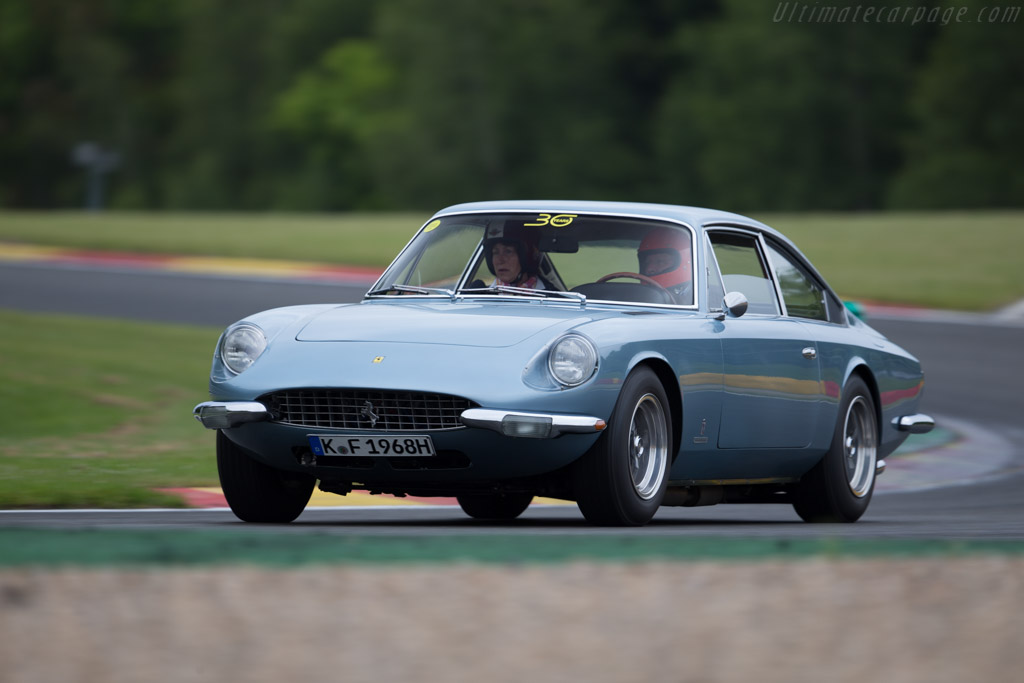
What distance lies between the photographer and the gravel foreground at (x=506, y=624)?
3.30m

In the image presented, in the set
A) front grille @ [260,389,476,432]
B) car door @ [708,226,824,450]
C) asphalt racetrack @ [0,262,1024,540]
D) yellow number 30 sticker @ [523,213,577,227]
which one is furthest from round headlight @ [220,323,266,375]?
car door @ [708,226,824,450]

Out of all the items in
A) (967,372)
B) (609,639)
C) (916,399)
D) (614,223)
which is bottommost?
(967,372)

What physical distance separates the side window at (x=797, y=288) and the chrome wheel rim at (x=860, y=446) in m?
0.49

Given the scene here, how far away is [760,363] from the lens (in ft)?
24.8

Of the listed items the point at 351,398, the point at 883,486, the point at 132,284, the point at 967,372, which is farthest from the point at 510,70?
the point at 351,398

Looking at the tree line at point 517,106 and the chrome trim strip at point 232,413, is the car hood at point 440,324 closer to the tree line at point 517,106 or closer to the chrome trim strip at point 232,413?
the chrome trim strip at point 232,413

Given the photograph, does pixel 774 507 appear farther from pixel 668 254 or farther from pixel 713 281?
pixel 668 254

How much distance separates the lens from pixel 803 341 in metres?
7.96

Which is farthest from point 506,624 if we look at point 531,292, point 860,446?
point 860,446

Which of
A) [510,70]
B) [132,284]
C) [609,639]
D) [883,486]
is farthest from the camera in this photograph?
[510,70]

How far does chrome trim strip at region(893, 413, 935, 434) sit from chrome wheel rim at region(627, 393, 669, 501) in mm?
2508

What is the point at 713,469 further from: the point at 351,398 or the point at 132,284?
the point at 132,284

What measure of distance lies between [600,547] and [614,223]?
385 cm

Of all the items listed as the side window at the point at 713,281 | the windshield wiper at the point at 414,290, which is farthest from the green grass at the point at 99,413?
the side window at the point at 713,281
